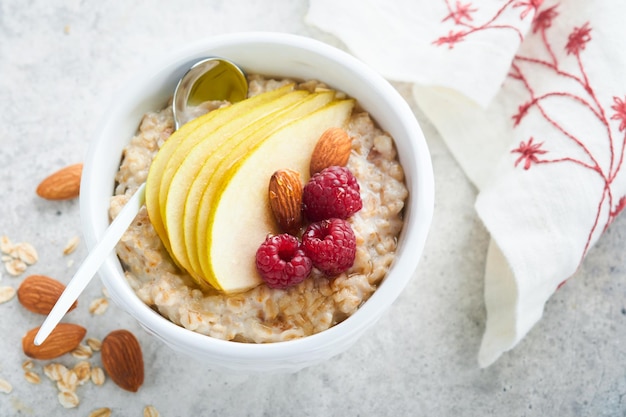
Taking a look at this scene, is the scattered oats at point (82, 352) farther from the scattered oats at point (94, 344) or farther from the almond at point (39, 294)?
the almond at point (39, 294)

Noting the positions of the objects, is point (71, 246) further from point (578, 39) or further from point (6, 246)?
point (578, 39)

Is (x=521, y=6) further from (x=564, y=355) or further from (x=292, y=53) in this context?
(x=564, y=355)

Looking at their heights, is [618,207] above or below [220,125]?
below

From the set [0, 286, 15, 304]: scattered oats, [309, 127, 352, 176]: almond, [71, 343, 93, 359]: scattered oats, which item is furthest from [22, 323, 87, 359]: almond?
Answer: [309, 127, 352, 176]: almond

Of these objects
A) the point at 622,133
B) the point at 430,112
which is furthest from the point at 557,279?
the point at 430,112

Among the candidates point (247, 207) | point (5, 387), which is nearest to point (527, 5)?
point (247, 207)
